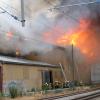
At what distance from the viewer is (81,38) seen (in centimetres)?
4584

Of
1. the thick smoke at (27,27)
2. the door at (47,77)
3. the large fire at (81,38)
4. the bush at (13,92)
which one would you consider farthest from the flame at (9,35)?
the bush at (13,92)

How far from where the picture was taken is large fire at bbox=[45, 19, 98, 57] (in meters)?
41.8

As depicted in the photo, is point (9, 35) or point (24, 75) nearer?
point (24, 75)

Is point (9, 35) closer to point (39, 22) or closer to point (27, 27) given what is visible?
point (27, 27)

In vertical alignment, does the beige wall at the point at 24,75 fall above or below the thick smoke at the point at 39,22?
below

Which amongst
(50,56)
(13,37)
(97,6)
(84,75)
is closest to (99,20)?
(97,6)

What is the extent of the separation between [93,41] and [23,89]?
14.1m

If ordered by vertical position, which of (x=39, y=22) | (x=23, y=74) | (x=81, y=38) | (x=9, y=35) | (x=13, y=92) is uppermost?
(x=39, y=22)

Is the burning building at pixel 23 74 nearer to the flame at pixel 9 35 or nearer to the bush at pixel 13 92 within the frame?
the bush at pixel 13 92

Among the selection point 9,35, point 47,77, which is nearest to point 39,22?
point 9,35

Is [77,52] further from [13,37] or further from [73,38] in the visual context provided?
[13,37]

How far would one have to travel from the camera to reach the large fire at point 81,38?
41.8m

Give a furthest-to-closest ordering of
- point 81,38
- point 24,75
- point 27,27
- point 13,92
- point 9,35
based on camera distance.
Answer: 1. point 81,38
2. point 9,35
3. point 27,27
4. point 24,75
5. point 13,92

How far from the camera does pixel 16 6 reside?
33375 mm
